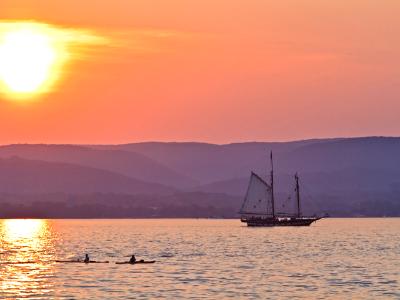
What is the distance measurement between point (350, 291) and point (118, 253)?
241ft

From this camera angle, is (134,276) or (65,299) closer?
(65,299)

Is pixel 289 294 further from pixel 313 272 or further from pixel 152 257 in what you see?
pixel 152 257

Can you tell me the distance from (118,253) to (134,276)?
5135 centimetres

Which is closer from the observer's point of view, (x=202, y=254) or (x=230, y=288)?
(x=230, y=288)

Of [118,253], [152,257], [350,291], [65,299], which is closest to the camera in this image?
[65,299]

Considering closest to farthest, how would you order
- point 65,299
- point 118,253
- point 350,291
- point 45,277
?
point 65,299
point 350,291
point 45,277
point 118,253

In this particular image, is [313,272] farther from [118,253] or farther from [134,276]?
[118,253]

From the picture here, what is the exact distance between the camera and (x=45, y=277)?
12731 cm

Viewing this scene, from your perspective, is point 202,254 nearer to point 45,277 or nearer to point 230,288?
point 45,277

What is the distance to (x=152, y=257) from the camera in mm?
164125

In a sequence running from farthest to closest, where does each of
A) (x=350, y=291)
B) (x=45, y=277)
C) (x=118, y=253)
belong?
(x=118, y=253) < (x=45, y=277) < (x=350, y=291)

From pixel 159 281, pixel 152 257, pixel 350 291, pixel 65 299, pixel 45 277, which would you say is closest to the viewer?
pixel 65 299

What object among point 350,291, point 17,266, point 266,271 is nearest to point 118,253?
point 17,266

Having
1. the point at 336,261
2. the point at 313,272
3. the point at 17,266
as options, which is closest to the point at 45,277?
the point at 17,266
